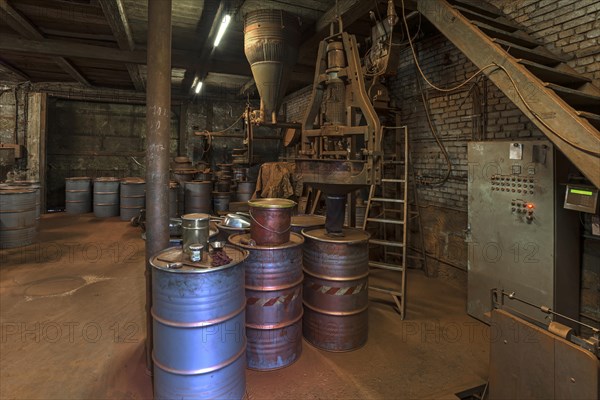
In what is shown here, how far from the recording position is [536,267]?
10.3ft

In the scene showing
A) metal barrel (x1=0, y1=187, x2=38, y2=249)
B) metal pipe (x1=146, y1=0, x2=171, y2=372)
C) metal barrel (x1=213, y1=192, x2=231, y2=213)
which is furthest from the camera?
metal barrel (x1=213, y1=192, x2=231, y2=213)

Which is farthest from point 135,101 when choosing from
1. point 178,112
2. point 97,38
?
point 97,38

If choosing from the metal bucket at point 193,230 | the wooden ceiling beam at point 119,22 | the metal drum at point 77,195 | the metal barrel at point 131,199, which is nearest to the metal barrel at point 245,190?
the metal barrel at point 131,199

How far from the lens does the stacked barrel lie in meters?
2.73

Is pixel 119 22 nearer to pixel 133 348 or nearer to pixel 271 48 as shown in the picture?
pixel 271 48

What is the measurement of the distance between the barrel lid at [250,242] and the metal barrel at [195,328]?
20.7 inches

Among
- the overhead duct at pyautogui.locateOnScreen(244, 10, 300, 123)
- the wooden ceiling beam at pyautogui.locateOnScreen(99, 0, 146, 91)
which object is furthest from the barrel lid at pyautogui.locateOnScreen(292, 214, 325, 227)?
the wooden ceiling beam at pyautogui.locateOnScreen(99, 0, 146, 91)

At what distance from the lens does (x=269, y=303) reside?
9.02ft

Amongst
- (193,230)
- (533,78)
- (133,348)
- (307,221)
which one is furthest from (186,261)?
(533,78)

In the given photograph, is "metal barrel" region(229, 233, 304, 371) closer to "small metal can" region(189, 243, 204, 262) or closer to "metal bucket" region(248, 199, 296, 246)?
"metal bucket" region(248, 199, 296, 246)

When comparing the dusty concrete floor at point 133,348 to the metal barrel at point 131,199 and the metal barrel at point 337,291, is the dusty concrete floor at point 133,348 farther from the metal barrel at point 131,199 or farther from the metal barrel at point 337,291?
the metal barrel at point 131,199

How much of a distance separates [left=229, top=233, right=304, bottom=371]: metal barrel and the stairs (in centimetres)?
202

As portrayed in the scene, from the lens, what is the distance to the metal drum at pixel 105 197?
834cm

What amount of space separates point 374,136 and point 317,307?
1597mm
